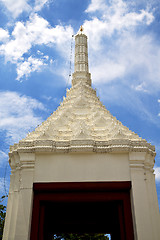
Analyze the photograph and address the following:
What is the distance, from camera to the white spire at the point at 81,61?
2198cm

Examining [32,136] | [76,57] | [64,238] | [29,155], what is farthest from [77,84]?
[64,238]

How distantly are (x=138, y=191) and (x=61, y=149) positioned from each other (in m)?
4.32

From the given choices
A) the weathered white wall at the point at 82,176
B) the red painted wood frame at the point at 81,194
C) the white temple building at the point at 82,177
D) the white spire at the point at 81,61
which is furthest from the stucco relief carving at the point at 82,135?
the white spire at the point at 81,61

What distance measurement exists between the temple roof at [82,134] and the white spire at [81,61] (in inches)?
143

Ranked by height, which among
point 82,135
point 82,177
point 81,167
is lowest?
point 82,177

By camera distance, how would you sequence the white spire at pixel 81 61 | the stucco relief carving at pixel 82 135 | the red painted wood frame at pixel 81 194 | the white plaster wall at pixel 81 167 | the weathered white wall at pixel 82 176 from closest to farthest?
the weathered white wall at pixel 82 176, the red painted wood frame at pixel 81 194, the white plaster wall at pixel 81 167, the stucco relief carving at pixel 82 135, the white spire at pixel 81 61

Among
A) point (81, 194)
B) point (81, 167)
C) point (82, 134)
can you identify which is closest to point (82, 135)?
point (82, 134)

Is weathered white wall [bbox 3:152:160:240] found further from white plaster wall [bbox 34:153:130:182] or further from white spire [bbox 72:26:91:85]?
Result: white spire [bbox 72:26:91:85]

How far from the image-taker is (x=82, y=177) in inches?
517

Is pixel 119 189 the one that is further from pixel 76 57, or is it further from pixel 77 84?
pixel 76 57

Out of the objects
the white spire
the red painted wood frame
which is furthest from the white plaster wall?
the white spire

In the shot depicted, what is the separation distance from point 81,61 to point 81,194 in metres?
13.5

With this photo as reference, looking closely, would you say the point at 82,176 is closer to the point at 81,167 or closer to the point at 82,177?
the point at 82,177

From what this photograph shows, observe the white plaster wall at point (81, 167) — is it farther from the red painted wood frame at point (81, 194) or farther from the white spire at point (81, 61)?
the white spire at point (81, 61)
